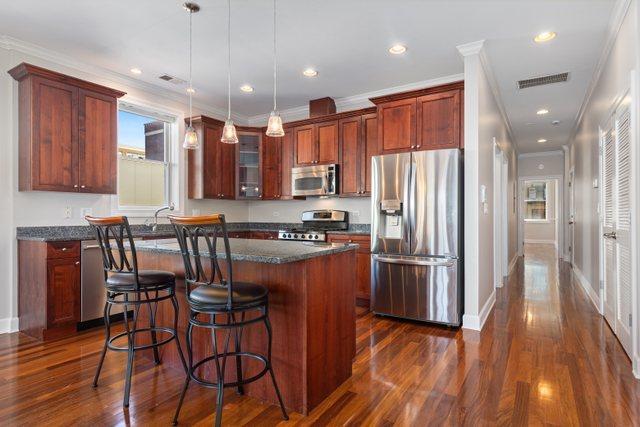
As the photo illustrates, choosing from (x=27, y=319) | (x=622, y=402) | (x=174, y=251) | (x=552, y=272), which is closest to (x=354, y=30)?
(x=174, y=251)

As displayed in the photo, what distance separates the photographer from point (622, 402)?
2129 millimetres

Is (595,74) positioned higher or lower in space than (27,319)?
higher

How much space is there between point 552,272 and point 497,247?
2207 millimetres

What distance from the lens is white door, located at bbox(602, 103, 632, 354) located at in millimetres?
2781

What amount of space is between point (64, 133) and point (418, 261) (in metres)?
3.81

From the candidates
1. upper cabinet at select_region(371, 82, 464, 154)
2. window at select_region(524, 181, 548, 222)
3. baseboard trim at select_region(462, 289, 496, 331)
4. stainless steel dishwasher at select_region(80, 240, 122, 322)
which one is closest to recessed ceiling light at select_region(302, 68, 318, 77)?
upper cabinet at select_region(371, 82, 464, 154)

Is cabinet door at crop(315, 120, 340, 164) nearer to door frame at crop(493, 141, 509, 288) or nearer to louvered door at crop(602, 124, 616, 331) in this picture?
door frame at crop(493, 141, 509, 288)

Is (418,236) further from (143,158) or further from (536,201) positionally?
(536,201)

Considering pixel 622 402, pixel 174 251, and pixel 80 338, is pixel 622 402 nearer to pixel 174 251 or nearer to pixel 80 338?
pixel 174 251

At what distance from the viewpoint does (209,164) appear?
509cm

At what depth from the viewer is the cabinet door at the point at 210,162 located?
198 inches

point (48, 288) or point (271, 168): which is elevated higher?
point (271, 168)

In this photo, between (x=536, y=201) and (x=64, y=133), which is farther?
(x=536, y=201)

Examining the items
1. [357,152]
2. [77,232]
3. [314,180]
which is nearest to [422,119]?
[357,152]
